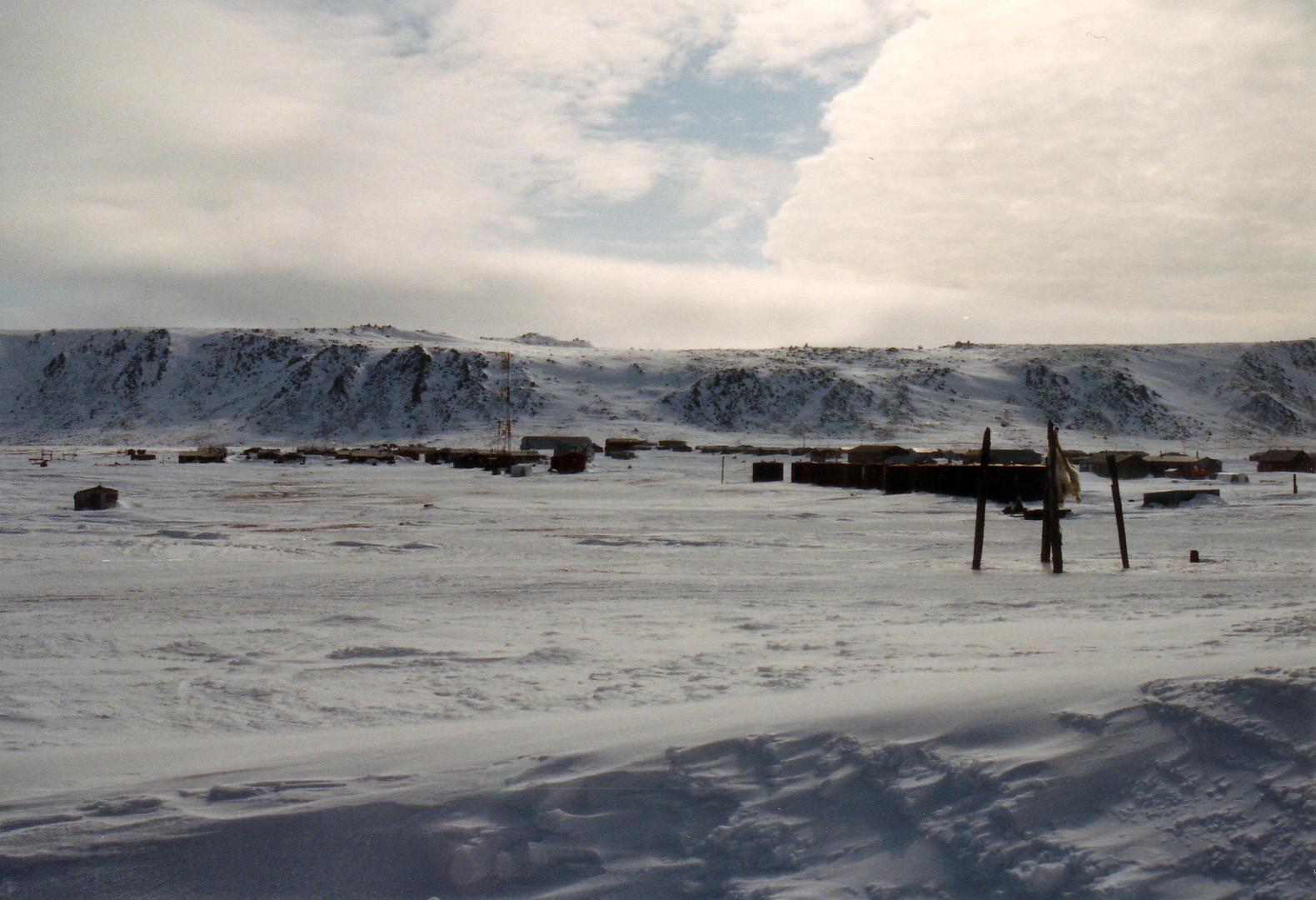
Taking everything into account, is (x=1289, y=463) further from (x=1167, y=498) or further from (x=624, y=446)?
(x=624, y=446)

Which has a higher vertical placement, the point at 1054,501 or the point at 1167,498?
the point at 1054,501

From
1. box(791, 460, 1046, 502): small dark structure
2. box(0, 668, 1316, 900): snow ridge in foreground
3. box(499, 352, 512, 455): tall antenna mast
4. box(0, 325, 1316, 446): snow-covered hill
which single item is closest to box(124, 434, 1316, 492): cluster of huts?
box(791, 460, 1046, 502): small dark structure

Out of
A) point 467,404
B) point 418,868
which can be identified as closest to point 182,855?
point 418,868

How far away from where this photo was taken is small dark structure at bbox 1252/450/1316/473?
58469mm

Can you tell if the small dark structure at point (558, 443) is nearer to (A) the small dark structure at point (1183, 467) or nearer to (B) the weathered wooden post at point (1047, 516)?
(A) the small dark structure at point (1183, 467)

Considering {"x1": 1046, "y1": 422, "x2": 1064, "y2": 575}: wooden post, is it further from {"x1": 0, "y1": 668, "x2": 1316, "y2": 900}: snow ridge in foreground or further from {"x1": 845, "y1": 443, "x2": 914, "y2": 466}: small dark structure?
{"x1": 845, "y1": 443, "x2": 914, "y2": 466}: small dark structure

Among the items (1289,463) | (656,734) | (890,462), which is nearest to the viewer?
(656,734)

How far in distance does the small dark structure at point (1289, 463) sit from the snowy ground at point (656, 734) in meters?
50.3

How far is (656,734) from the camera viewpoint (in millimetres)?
5379

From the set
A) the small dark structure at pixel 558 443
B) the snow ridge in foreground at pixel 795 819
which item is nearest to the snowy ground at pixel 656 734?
the snow ridge in foreground at pixel 795 819

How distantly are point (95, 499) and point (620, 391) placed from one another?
11164 centimetres

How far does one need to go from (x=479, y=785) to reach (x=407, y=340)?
173 m

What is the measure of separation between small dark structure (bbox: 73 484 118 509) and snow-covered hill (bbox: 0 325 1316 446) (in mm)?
86441

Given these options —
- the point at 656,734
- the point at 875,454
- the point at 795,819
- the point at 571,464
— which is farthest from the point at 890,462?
the point at 795,819
